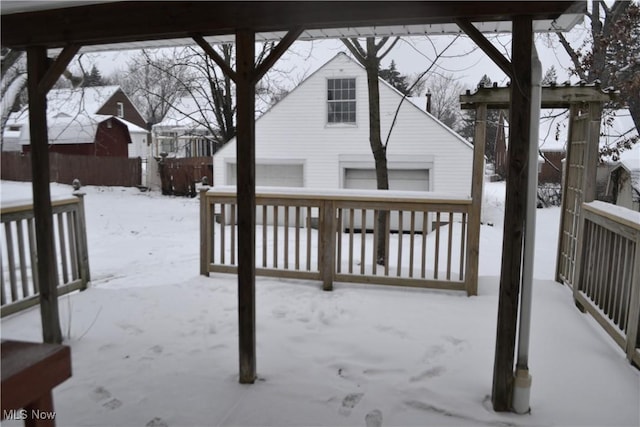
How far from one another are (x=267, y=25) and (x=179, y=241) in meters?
7.15

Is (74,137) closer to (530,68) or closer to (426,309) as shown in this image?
(426,309)

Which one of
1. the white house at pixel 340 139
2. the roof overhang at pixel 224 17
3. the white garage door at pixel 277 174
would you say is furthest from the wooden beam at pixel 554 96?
the white garage door at pixel 277 174

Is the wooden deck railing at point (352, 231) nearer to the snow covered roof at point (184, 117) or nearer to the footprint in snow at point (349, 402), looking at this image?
the footprint in snow at point (349, 402)

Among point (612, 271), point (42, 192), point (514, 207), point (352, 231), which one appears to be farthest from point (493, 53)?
point (42, 192)

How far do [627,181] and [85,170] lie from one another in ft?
Result: 58.8

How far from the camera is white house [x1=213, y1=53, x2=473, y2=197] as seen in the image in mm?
11875

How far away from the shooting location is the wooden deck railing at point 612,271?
10.3 feet

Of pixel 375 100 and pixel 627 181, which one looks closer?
pixel 375 100

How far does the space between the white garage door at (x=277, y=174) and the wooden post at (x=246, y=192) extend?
32.0 ft

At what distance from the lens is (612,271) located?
3658mm

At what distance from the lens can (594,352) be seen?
3363mm

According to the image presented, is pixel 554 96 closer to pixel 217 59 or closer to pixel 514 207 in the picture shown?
pixel 514 207

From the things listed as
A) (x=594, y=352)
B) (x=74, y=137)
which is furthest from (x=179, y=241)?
(x=74, y=137)

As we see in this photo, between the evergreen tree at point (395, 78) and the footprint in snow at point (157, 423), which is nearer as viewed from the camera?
the footprint in snow at point (157, 423)
